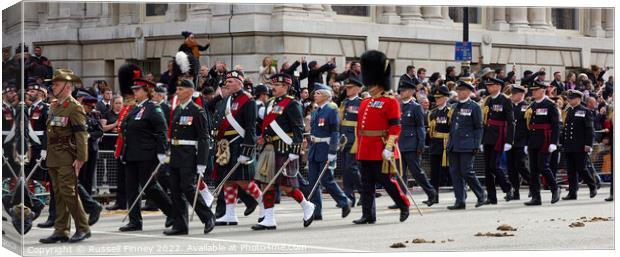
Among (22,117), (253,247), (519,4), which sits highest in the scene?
(519,4)

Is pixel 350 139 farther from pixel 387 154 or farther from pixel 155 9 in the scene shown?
pixel 155 9

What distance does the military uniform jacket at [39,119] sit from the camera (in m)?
16.3

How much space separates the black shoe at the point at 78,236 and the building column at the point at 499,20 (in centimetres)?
450

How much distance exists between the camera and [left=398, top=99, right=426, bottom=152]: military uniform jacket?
21.5 metres

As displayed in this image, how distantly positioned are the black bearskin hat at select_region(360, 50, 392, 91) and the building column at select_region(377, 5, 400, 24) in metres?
0.53

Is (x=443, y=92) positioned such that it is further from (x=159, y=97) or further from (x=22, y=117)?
(x=22, y=117)

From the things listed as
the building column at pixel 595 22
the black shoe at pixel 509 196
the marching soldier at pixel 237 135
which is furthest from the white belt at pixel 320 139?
the building column at pixel 595 22

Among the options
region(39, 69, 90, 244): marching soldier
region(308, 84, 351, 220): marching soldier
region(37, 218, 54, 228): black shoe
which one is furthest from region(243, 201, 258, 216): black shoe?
region(39, 69, 90, 244): marching soldier

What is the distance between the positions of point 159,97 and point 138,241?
6.36ft

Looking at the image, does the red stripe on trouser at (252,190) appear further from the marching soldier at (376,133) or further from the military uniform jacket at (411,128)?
the military uniform jacket at (411,128)

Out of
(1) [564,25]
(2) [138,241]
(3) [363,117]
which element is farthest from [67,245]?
(1) [564,25]

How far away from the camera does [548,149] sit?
2247cm

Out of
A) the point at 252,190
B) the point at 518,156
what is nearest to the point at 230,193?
the point at 252,190

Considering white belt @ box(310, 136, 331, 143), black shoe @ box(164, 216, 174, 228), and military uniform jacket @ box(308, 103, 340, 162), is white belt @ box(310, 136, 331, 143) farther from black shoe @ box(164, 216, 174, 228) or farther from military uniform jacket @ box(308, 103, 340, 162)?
black shoe @ box(164, 216, 174, 228)
